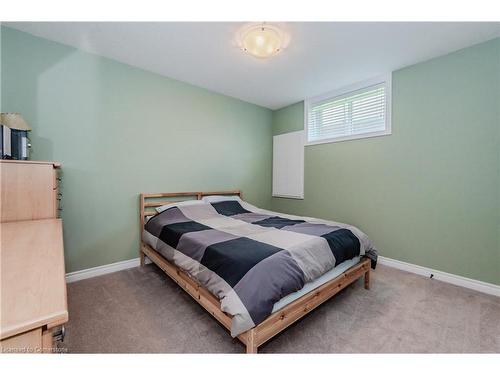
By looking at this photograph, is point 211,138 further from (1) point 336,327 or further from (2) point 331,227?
(1) point 336,327

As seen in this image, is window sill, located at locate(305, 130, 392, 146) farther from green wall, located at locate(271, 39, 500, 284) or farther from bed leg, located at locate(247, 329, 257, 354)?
bed leg, located at locate(247, 329, 257, 354)

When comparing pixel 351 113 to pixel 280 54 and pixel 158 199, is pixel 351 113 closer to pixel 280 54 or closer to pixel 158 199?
pixel 280 54

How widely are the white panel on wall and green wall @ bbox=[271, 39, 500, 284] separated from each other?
2.43 feet

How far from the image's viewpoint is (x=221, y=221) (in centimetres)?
248

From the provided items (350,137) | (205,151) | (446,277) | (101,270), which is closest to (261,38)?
(205,151)

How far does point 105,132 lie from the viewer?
2.43 m

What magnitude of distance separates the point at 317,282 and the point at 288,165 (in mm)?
2545

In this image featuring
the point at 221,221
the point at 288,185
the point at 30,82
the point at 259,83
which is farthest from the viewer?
the point at 288,185

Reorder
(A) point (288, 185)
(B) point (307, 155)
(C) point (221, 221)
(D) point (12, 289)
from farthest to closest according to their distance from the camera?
(A) point (288, 185) < (B) point (307, 155) < (C) point (221, 221) < (D) point (12, 289)

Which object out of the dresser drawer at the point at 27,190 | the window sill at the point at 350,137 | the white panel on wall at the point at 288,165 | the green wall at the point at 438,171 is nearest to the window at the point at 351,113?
the window sill at the point at 350,137

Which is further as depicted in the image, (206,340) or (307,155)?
(307,155)
